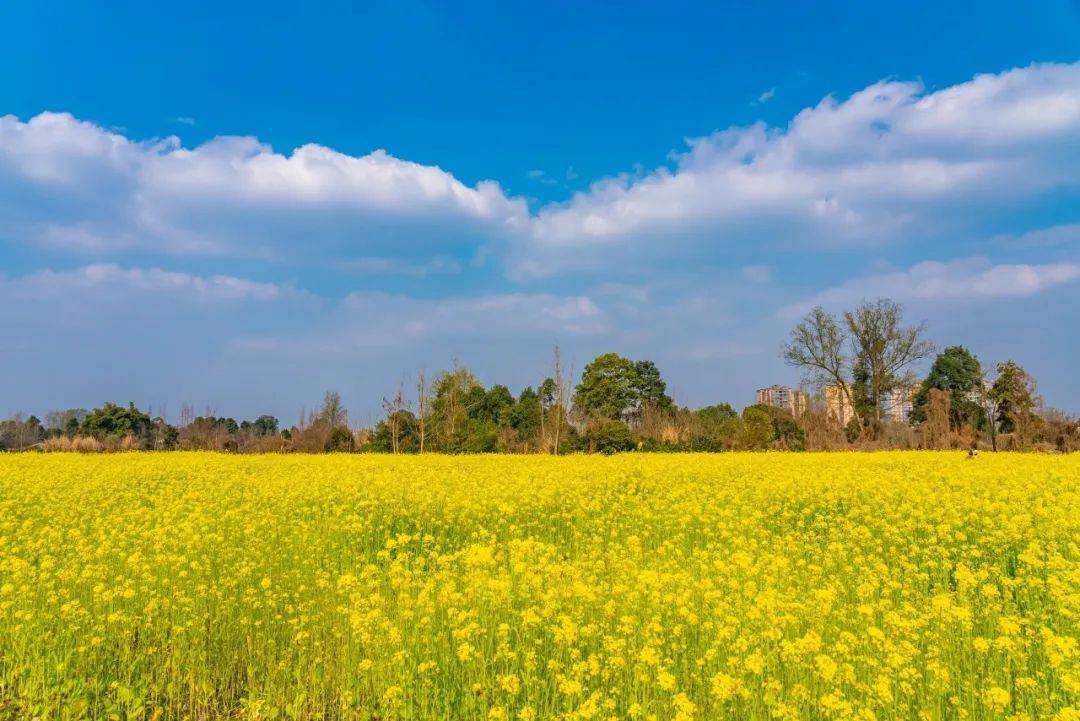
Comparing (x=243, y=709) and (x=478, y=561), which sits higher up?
(x=478, y=561)

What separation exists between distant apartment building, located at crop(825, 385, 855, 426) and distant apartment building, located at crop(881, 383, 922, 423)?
2239 millimetres

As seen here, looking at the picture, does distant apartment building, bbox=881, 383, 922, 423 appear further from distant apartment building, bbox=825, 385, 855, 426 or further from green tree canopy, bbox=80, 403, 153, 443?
green tree canopy, bbox=80, 403, 153, 443

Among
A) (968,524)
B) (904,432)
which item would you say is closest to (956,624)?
(968,524)

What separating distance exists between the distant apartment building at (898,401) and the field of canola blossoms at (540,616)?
37271 millimetres

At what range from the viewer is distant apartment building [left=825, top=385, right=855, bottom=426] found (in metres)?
47.3

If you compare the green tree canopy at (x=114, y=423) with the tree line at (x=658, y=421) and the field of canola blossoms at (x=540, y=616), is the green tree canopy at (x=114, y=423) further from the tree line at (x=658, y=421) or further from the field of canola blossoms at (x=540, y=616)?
the field of canola blossoms at (x=540, y=616)

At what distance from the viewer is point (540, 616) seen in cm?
634

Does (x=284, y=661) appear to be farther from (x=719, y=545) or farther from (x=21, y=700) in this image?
(x=719, y=545)

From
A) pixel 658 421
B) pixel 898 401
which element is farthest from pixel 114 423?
pixel 898 401

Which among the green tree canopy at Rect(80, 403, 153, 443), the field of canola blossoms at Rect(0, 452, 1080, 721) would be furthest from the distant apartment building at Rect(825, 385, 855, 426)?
the green tree canopy at Rect(80, 403, 153, 443)

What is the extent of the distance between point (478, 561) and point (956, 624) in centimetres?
480

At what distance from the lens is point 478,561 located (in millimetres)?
7449

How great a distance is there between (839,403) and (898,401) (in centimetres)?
381

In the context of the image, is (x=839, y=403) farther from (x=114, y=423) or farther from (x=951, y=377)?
(x=114, y=423)
